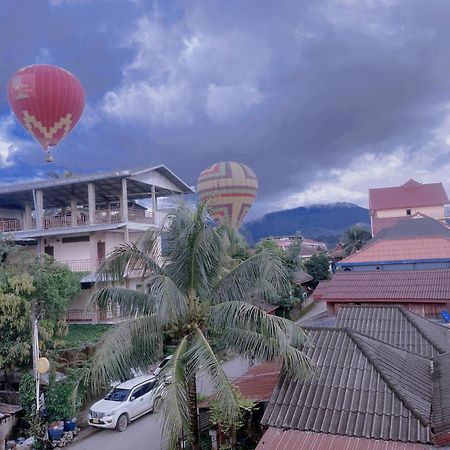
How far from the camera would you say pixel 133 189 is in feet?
98.9

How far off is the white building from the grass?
1049 millimetres

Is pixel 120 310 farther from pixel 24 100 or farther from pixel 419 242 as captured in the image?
pixel 419 242

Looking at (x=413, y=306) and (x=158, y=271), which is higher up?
(x=158, y=271)

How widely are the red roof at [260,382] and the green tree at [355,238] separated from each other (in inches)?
1620

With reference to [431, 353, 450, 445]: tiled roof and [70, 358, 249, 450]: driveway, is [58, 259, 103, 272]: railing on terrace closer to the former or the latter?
[70, 358, 249, 450]: driveway

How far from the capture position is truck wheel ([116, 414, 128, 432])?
15.5 m

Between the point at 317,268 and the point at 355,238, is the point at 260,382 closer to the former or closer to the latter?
the point at 317,268

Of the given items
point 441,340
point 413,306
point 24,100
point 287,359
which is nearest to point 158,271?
point 287,359

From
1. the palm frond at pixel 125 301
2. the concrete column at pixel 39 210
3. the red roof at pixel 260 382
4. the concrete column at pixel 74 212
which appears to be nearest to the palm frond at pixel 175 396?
the palm frond at pixel 125 301

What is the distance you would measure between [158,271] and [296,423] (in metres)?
4.67

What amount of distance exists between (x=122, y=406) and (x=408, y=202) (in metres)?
53.2

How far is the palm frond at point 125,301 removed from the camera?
34.2 ft

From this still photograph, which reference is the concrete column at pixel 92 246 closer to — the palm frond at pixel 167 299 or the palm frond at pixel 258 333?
the palm frond at pixel 167 299

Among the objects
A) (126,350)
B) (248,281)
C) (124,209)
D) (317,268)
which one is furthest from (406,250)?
(126,350)
